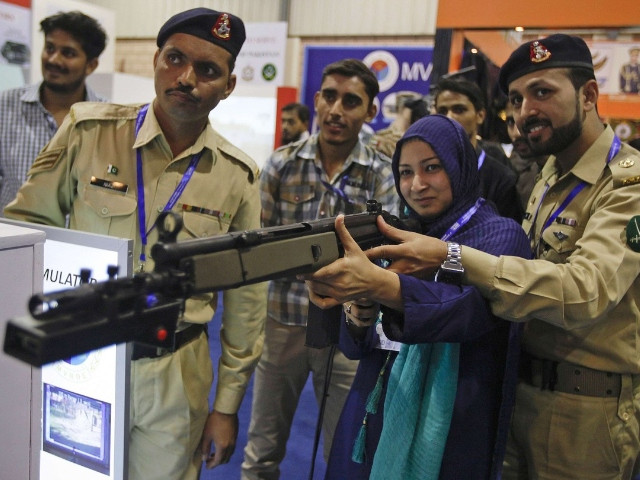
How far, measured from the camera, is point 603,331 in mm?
1557

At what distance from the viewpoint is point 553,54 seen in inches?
65.4

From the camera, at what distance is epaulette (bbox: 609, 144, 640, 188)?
5.03 feet

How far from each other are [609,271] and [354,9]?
8968 mm

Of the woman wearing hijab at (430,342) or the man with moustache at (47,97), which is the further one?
the man with moustache at (47,97)

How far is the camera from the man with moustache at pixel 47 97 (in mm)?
2898

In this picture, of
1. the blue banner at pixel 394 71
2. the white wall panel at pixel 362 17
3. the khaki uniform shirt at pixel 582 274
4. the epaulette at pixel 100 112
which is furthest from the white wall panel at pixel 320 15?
the epaulette at pixel 100 112

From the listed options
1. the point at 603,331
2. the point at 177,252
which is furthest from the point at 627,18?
the point at 177,252

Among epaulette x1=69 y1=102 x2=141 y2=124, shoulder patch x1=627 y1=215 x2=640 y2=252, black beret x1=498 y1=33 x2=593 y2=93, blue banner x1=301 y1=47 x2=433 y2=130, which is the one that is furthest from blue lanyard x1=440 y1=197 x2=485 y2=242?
blue banner x1=301 y1=47 x2=433 y2=130

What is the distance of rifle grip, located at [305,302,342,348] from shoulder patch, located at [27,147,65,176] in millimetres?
768

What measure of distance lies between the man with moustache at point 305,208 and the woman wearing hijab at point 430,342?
0.86m

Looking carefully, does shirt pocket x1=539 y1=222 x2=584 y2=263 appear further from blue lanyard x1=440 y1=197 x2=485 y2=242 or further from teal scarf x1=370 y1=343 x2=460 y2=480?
teal scarf x1=370 y1=343 x2=460 y2=480

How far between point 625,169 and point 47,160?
59.0 inches

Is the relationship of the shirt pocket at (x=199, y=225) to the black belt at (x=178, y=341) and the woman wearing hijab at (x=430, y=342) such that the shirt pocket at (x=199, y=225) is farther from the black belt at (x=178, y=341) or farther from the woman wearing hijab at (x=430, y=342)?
the woman wearing hijab at (x=430, y=342)

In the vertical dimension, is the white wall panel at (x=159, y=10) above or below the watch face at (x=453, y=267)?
above
